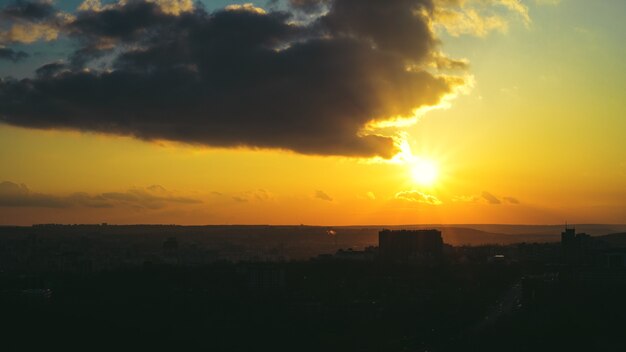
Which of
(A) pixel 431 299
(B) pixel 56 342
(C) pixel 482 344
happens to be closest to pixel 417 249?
(A) pixel 431 299

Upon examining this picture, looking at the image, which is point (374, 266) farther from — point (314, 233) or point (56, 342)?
point (314, 233)

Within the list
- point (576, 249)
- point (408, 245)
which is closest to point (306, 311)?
point (408, 245)

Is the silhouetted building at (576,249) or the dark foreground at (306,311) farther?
the silhouetted building at (576,249)

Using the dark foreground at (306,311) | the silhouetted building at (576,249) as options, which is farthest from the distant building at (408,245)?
the dark foreground at (306,311)

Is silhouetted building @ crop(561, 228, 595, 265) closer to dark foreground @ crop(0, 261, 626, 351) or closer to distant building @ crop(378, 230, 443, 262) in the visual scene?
distant building @ crop(378, 230, 443, 262)

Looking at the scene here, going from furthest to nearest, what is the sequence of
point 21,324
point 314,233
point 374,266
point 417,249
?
point 314,233 → point 417,249 → point 374,266 → point 21,324

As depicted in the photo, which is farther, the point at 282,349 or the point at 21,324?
the point at 21,324

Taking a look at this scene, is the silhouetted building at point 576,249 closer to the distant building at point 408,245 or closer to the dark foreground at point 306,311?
the distant building at point 408,245

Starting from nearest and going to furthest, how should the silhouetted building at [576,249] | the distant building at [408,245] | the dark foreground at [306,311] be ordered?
the dark foreground at [306,311] → the distant building at [408,245] → the silhouetted building at [576,249]

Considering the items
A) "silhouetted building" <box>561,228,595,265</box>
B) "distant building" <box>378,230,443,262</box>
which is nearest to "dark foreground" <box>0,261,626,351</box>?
"distant building" <box>378,230,443,262</box>
